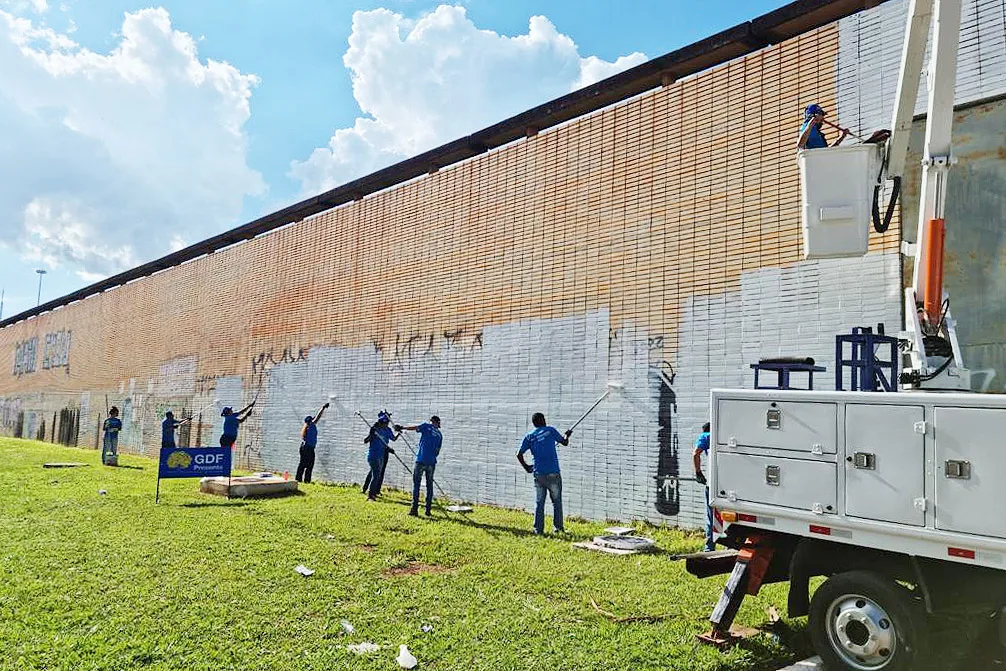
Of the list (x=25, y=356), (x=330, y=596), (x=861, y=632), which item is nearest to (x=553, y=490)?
(x=330, y=596)

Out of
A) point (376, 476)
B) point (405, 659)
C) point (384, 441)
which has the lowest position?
point (405, 659)

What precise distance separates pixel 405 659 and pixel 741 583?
2.77m

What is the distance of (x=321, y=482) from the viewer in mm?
18656

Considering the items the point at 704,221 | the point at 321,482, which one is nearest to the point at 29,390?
the point at 321,482

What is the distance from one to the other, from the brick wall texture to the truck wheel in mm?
4724

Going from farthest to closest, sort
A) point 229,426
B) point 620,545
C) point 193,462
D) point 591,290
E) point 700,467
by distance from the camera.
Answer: point 229,426 → point 193,462 → point 591,290 → point 700,467 → point 620,545

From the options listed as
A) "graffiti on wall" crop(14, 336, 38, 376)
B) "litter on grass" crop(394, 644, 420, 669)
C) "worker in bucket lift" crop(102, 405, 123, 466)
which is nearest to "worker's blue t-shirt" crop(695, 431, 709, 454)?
"litter on grass" crop(394, 644, 420, 669)

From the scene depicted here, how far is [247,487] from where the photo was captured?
560 inches

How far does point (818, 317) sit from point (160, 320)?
25.2 meters

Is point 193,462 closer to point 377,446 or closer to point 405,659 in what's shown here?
point 377,446

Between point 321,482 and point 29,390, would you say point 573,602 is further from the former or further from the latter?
point 29,390

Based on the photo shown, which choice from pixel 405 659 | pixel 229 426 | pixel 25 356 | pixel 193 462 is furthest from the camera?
pixel 25 356

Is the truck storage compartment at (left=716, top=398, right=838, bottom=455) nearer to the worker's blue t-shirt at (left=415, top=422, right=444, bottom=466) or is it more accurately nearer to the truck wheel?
the truck wheel

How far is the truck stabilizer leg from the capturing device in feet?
20.1
